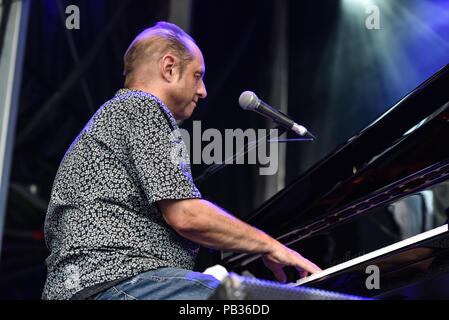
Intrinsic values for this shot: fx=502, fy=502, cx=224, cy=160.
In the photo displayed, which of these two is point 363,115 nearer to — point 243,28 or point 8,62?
point 243,28

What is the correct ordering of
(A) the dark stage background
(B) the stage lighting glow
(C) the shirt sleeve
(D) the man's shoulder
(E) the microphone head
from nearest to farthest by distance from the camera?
(C) the shirt sleeve → (D) the man's shoulder → (E) the microphone head → (A) the dark stage background → (B) the stage lighting glow

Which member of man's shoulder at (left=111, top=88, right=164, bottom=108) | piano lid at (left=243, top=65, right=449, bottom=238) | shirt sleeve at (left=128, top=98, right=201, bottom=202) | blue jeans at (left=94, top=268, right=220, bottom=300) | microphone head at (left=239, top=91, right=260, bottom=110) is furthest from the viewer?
microphone head at (left=239, top=91, right=260, bottom=110)

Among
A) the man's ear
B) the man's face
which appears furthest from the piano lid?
the man's ear

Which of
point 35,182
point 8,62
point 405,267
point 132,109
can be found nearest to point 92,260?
point 132,109

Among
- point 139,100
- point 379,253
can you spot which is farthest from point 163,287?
point 379,253

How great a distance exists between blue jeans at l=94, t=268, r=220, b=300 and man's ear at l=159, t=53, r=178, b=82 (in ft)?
2.19

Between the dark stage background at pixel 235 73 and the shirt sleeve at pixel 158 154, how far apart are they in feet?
6.06

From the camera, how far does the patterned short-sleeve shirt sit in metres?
1.25

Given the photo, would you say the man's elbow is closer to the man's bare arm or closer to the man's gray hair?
the man's bare arm

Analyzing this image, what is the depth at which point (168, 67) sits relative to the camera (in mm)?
1615

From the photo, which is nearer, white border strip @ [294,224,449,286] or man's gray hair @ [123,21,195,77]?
white border strip @ [294,224,449,286]

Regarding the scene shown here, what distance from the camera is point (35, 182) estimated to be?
3660 mm

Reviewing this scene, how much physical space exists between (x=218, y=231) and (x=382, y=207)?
726 millimetres

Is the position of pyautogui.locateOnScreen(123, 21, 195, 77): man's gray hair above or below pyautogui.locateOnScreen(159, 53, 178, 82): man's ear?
above
